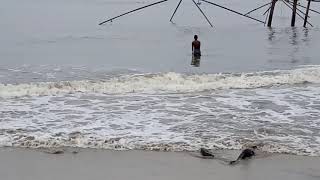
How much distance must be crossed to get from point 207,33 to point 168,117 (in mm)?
20137

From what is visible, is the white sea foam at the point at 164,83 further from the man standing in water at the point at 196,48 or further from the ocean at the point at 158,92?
the man standing in water at the point at 196,48

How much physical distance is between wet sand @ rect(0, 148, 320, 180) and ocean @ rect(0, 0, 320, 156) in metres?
0.37

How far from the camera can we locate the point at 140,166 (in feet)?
22.5

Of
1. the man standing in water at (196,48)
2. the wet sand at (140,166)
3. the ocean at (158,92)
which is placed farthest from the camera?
the man standing in water at (196,48)

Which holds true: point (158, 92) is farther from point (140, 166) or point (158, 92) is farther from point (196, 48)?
point (196, 48)

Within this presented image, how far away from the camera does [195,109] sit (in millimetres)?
10539

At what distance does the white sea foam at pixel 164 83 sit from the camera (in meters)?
12.4

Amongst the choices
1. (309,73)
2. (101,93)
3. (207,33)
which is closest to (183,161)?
(101,93)

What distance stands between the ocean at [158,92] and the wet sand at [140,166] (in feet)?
1.23

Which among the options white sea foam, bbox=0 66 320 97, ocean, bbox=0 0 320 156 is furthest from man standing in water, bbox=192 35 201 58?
white sea foam, bbox=0 66 320 97

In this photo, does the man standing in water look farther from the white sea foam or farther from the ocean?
the white sea foam

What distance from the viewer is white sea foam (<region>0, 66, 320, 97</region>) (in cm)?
1243

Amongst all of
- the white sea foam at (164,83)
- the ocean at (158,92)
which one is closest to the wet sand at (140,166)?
the ocean at (158,92)

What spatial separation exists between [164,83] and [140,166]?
23.0ft
